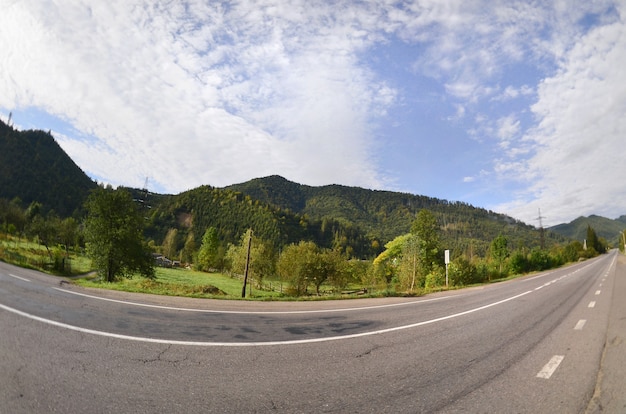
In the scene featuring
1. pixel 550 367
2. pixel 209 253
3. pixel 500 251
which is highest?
pixel 500 251

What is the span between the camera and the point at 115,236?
2609 centimetres

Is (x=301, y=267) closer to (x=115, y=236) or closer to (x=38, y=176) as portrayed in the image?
(x=115, y=236)

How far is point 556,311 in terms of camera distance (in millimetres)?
10945

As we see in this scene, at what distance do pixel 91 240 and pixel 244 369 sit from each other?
94.3 feet

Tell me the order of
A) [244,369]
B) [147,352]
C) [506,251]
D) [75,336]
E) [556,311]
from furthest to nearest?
[506,251] < [556,311] < [75,336] < [147,352] < [244,369]

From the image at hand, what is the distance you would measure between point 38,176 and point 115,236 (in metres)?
198

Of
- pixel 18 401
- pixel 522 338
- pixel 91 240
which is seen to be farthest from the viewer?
pixel 91 240

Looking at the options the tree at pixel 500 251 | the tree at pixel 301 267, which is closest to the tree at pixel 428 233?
the tree at pixel 301 267

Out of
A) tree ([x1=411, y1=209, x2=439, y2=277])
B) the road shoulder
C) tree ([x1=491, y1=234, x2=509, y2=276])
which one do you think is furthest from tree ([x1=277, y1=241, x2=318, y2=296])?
tree ([x1=491, y1=234, x2=509, y2=276])

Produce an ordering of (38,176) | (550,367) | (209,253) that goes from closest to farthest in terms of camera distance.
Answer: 1. (550,367)
2. (209,253)
3. (38,176)

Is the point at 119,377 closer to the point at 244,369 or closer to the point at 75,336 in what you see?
the point at 244,369

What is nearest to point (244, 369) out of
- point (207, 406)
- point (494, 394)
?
point (207, 406)

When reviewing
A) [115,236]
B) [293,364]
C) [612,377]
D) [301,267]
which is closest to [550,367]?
[612,377]

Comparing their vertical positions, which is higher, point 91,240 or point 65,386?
point 91,240
